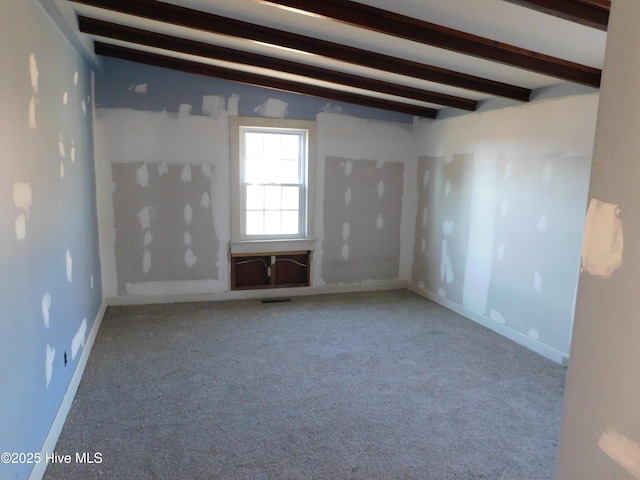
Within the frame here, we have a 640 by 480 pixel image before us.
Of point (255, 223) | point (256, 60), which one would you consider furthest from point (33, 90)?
point (255, 223)

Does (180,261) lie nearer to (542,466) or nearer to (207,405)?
(207,405)

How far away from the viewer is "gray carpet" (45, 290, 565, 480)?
234cm

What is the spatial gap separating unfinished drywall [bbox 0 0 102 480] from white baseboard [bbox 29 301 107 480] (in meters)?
0.05

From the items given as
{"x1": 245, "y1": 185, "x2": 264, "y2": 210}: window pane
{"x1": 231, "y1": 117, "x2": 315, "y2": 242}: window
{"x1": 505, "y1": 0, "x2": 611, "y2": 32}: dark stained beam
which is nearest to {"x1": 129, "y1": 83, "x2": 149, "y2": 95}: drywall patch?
{"x1": 231, "y1": 117, "x2": 315, "y2": 242}: window

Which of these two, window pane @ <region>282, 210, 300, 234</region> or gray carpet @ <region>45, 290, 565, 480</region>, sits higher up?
window pane @ <region>282, 210, 300, 234</region>

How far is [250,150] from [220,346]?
2.40m

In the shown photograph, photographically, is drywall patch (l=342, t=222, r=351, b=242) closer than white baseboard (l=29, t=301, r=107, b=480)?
No

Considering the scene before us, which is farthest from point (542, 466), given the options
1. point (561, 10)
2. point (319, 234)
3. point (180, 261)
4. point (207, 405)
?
point (180, 261)

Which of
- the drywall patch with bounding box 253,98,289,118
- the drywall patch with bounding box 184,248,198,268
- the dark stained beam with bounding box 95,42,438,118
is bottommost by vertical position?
the drywall patch with bounding box 184,248,198,268

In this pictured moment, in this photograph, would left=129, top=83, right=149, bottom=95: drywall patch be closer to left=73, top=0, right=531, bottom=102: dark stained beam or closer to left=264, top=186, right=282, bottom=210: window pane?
left=264, top=186, right=282, bottom=210: window pane

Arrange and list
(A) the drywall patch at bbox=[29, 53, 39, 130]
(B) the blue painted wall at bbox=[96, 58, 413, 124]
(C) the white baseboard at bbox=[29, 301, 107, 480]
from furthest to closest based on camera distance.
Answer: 1. (B) the blue painted wall at bbox=[96, 58, 413, 124]
2. (A) the drywall patch at bbox=[29, 53, 39, 130]
3. (C) the white baseboard at bbox=[29, 301, 107, 480]

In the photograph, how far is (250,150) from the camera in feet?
16.9

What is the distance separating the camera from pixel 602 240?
0.90 m

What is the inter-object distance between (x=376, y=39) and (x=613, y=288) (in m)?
2.68
